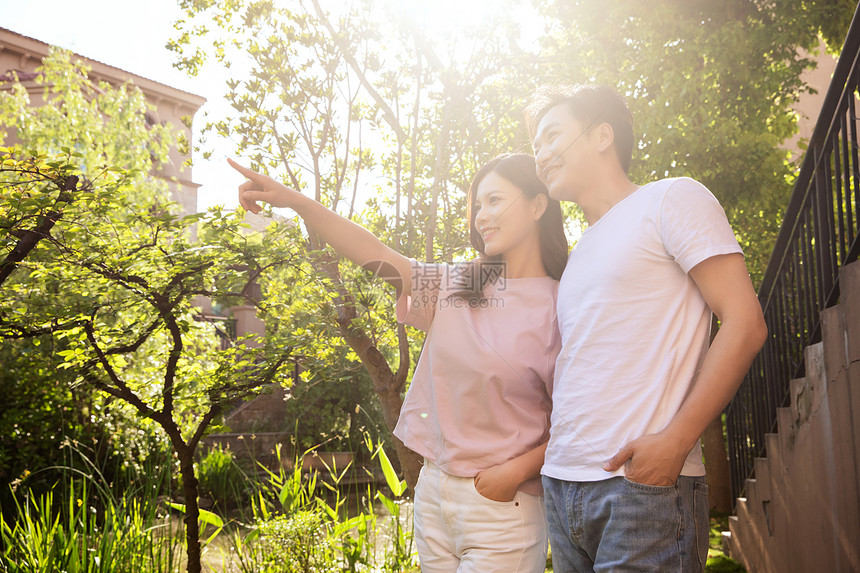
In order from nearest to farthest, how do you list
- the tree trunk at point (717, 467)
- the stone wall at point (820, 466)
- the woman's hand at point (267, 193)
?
the woman's hand at point (267, 193) < the stone wall at point (820, 466) < the tree trunk at point (717, 467)

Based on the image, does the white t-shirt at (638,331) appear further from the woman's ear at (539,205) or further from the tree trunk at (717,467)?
the tree trunk at (717,467)

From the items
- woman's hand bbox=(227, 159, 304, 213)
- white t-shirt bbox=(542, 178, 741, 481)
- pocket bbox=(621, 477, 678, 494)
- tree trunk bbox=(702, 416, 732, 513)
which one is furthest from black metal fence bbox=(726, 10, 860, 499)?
woman's hand bbox=(227, 159, 304, 213)

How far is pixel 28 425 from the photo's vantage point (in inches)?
261

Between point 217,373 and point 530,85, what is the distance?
2836 mm

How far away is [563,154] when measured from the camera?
1.70 m

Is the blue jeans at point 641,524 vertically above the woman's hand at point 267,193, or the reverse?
the woman's hand at point 267,193

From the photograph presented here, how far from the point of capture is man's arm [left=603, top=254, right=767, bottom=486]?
1286mm

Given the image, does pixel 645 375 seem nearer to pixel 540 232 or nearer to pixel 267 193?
pixel 540 232

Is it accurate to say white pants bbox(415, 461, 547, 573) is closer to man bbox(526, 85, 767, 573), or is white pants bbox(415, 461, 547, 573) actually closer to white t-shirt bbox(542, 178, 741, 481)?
man bbox(526, 85, 767, 573)

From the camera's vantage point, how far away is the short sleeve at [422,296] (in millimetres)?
1905

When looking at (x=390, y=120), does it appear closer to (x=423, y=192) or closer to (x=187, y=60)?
(x=423, y=192)

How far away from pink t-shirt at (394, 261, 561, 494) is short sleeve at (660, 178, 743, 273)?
0.51 m

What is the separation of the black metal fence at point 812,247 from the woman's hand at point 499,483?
2233mm

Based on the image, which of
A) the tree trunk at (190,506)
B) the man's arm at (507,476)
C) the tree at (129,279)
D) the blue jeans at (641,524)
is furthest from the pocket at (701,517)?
the tree trunk at (190,506)
